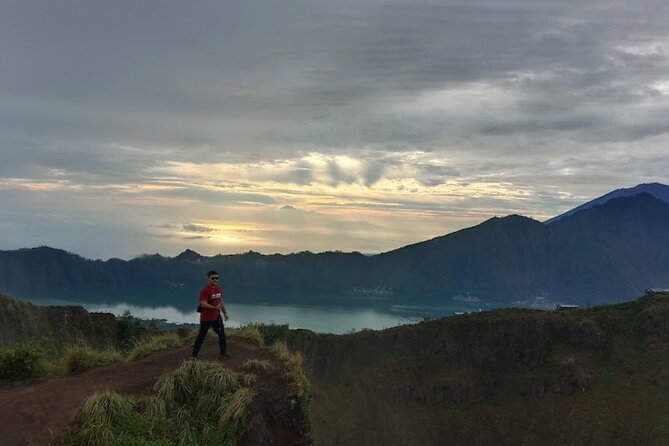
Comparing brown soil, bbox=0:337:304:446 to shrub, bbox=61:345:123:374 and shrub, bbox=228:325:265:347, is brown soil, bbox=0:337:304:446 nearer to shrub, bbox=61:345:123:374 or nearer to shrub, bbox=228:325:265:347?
shrub, bbox=61:345:123:374

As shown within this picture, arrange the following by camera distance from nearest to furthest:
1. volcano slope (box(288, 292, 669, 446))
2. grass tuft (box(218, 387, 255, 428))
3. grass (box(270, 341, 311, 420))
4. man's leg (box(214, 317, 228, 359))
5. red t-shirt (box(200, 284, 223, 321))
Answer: grass tuft (box(218, 387, 255, 428)) < grass (box(270, 341, 311, 420)) < man's leg (box(214, 317, 228, 359)) < red t-shirt (box(200, 284, 223, 321)) < volcano slope (box(288, 292, 669, 446))

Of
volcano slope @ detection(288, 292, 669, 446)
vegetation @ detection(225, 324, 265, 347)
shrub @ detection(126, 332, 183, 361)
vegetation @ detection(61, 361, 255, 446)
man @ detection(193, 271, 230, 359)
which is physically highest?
man @ detection(193, 271, 230, 359)

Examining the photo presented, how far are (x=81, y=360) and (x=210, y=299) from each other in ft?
10.1

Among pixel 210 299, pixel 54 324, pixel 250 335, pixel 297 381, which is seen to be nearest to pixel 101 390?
pixel 210 299

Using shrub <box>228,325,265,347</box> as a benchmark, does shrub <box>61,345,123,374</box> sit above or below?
below

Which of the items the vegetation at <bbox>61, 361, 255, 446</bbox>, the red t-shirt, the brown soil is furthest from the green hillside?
the vegetation at <bbox>61, 361, 255, 446</bbox>

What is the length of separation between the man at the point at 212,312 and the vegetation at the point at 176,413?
1.61m

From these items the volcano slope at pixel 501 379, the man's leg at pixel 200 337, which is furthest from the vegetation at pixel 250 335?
the volcano slope at pixel 501 379

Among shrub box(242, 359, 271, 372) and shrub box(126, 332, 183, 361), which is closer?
shrub box(242, 359, 271, 372)

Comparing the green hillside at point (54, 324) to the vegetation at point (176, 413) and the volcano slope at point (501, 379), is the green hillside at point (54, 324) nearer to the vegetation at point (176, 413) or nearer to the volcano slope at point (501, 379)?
the volcano slope at point (501, 379)

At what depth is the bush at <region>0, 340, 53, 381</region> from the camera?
1126 cm

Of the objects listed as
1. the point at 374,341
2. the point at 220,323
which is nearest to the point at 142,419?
the point at 220,323

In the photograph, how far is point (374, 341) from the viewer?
285ft

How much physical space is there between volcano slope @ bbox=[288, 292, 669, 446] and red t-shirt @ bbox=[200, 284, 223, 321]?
172 ft
